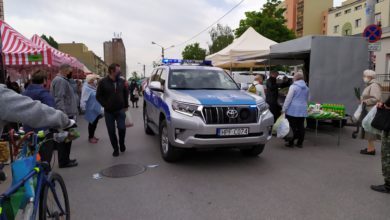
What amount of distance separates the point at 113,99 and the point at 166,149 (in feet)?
5.07

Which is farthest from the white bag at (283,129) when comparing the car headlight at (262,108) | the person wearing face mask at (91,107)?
the person wearing face mask at (91,107)

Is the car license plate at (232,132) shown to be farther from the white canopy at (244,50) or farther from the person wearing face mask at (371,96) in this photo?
the white canopy at (244,50)

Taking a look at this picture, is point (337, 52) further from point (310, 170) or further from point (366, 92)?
point (310, 170)

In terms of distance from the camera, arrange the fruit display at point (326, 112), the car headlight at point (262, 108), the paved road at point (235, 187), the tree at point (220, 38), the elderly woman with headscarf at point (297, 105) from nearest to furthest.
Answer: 1. the paved road at point (235, 187)
2. the car headlight at point (262, 108)
3. the elderly woman with headscarf at point (297, 105)
4. the fruit display at point (326, 112)
5. the tree at point (220, 38)

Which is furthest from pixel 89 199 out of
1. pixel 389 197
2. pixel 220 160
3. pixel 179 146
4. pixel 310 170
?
pixel 389 197

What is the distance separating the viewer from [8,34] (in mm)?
10242

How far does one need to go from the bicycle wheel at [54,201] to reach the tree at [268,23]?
115 ft

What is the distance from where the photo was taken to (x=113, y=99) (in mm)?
6766

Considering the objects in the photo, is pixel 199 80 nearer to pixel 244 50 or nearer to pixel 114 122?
pixel 114 122

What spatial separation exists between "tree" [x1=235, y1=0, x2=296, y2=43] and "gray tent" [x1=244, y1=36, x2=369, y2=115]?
27630mm

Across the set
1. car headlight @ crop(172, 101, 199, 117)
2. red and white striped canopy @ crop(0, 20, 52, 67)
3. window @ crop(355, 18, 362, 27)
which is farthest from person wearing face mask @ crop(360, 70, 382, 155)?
window @ crop(355, 18, 362, 27)

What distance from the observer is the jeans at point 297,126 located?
756 centimetres

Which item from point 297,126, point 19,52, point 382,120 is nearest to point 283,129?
point 297,126

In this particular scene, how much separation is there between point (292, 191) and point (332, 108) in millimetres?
3892
